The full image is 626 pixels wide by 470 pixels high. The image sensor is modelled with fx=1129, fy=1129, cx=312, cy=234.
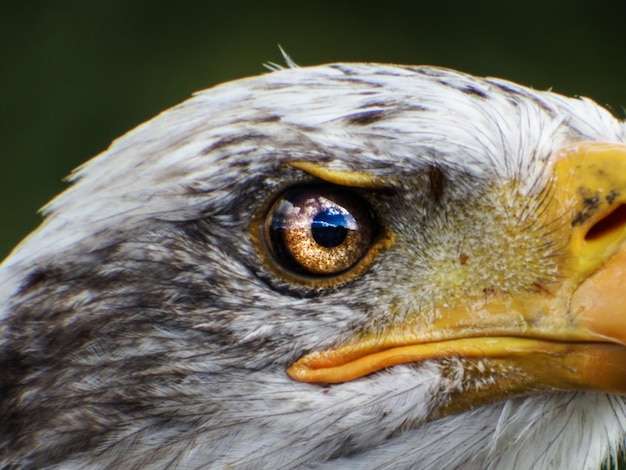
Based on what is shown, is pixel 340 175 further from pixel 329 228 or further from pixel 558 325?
pixel 558 325

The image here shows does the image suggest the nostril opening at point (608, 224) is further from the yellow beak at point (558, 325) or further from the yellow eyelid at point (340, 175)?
the yellow eyelid at point (340, 175)

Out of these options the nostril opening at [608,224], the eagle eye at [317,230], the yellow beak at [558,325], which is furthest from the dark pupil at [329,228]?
the nostril opening at [608,224]

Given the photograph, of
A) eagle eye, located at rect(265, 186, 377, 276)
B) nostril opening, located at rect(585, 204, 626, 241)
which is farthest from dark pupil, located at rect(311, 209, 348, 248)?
nostril opening, located at rect(585, 204, 626, 241)

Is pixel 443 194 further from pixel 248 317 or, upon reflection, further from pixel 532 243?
pixel 248 317

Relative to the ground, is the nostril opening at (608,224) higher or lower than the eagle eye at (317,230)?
higher

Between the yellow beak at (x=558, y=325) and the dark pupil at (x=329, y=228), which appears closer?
the yellow beak at (x=558, y=325)

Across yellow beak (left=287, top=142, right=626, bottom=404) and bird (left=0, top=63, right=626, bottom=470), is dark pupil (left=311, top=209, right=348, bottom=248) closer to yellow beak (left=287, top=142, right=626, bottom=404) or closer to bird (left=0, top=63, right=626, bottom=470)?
bird (left=0, top=63, right=626, bottom=470)

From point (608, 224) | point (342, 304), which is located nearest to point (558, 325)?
point (608, 224)
